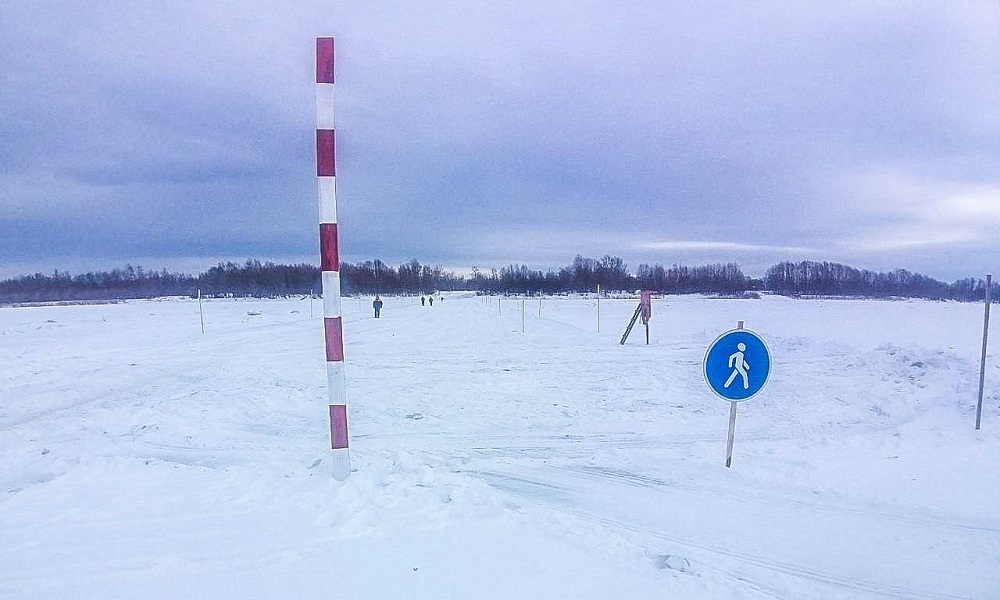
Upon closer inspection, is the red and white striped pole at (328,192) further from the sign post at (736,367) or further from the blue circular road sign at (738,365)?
the sign post at (736,367)

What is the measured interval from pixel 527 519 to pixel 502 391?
19.9ft

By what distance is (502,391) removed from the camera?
10055mm

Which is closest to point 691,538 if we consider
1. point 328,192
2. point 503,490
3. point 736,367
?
point 503,490

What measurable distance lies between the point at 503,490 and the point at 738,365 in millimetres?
2802

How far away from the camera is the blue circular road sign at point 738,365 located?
18.8 ft

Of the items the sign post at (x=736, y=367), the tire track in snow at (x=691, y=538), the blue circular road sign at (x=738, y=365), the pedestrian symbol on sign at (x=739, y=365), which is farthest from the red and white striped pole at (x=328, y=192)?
the pedestrian symbol on sign at (x=739, y=365)

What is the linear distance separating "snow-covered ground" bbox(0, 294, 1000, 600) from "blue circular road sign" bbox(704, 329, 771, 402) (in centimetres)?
87

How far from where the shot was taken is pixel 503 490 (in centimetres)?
503

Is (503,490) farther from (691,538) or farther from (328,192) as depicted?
(328,192)

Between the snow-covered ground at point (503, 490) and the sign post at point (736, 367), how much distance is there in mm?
822

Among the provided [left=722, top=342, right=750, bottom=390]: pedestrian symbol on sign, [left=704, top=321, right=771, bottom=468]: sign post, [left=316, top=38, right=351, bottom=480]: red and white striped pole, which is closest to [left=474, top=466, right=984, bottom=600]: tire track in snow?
[left=704, top=321, right=771, bottom=468]: sign post

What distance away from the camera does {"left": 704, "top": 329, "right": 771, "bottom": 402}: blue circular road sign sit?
18.8 ft

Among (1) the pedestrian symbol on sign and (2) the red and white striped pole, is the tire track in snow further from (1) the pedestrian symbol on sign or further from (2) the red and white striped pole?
(2) the red and white striped pole

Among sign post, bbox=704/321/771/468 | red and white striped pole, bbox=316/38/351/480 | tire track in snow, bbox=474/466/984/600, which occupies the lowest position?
tire track in snow, bbox=474/466/984/600
